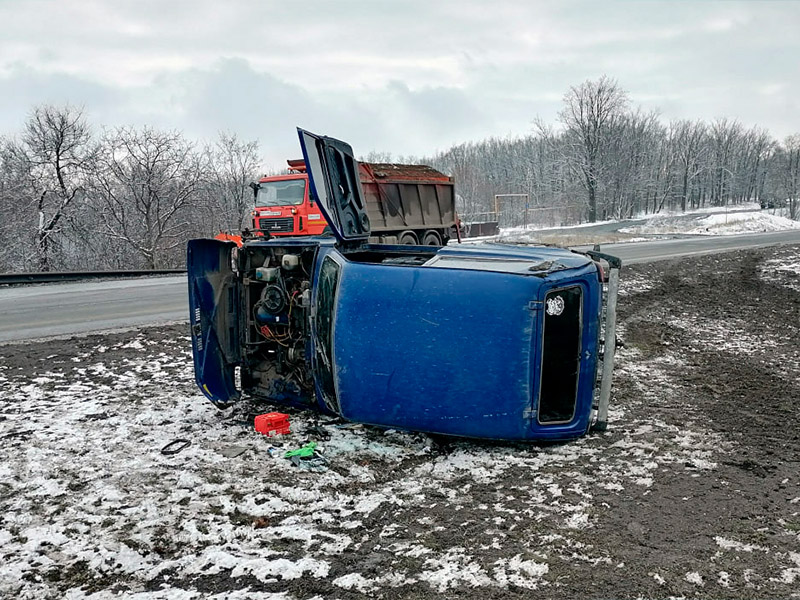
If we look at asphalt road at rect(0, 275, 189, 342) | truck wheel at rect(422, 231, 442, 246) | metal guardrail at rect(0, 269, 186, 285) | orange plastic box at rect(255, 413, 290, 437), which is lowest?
orange plastic box at rect(255, 413, 290, 437)

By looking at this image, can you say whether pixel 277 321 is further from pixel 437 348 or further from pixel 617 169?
pixel 617 169

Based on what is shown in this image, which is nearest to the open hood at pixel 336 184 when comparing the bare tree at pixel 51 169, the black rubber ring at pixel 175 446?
the black rubber ring at pixel 175 446

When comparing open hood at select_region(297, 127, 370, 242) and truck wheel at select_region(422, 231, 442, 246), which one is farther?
truck wheel at select_region(422, 231, 442, 246)

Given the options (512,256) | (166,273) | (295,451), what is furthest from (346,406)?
(166,273)

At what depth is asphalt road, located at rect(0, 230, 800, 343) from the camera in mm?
8711

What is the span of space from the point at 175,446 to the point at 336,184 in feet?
8.54

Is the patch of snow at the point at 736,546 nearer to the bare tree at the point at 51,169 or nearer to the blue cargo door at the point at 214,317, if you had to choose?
the blue cargo door at the point at 214,317

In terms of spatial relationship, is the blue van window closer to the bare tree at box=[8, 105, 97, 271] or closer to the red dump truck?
the red dump truck

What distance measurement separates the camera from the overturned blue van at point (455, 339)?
408 cm

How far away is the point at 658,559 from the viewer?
9.61ft

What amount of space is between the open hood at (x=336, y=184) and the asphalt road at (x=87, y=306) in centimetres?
479

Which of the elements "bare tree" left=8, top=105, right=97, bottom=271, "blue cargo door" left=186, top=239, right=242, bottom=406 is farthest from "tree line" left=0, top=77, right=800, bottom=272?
"blue cargo door" left=186, top=239, right=242, bottom=406

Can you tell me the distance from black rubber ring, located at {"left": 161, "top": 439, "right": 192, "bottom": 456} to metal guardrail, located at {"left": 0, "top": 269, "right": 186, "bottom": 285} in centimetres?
1194

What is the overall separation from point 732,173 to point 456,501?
106 metres
